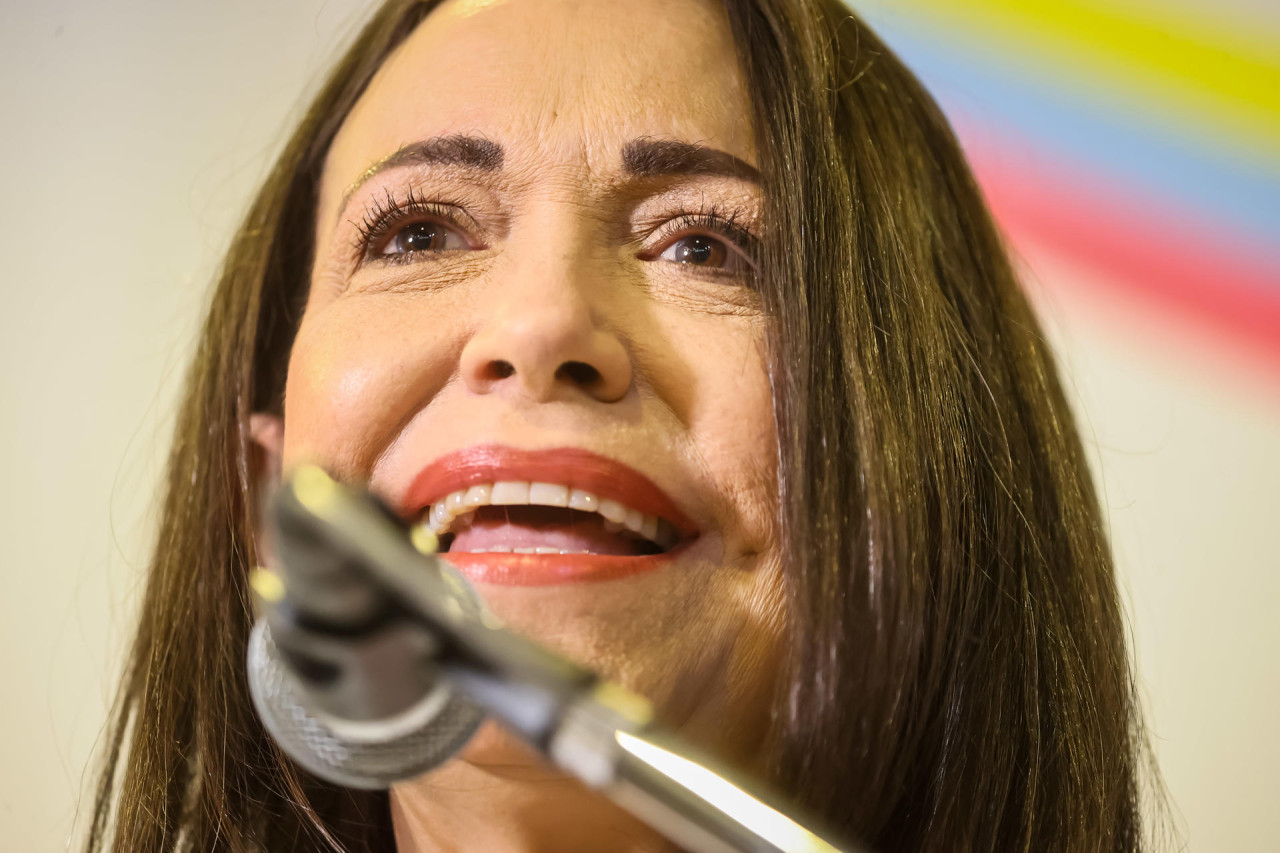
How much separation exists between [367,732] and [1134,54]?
1.07 m

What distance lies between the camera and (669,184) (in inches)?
28.7

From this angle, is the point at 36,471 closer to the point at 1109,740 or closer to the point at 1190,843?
the point at 1109,740

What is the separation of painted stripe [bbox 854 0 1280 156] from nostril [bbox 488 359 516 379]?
71 cm

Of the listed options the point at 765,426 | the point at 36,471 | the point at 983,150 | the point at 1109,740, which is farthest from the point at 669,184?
the point at 36,471

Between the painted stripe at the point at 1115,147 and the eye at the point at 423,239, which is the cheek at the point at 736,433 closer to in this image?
the eye at the point at 423,239

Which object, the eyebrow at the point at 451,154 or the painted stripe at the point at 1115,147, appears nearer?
the eyebrow at the point at 451,154

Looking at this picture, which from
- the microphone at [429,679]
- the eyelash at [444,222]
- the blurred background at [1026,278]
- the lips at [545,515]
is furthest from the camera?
the blurred background at [1026,278]

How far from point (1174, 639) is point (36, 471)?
1.08m

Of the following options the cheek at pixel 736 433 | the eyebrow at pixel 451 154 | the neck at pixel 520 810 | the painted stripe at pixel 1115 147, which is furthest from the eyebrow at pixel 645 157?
the painted stripe at pixel 1115 147

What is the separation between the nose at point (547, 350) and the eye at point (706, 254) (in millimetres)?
91

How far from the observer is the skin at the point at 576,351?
64cm

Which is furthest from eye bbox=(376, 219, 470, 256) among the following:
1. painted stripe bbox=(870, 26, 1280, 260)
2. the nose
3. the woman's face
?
painted stripe bbox=(870, 26, 1280, 260)

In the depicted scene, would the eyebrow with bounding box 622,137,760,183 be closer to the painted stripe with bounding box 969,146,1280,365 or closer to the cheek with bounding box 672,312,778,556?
the cheek with bounding box 672,312,778,556

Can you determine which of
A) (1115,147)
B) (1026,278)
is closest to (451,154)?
(1026,278)
